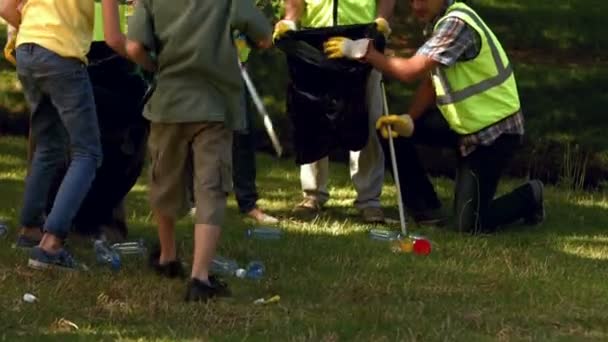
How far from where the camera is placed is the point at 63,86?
227 inches

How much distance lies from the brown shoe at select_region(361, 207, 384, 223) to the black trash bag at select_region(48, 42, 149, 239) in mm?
1535

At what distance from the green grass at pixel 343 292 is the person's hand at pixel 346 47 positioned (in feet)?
3.11

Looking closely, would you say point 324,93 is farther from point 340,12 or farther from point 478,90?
point 478,90

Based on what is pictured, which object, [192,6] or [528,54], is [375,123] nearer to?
[192,6]

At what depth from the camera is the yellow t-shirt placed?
5.79 m

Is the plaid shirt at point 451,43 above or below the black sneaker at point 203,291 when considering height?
above

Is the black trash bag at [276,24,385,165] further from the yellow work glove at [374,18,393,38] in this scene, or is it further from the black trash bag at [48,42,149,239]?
the black trash bag at [48,42,149,239]

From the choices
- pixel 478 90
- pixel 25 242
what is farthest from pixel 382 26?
pixel 25 242

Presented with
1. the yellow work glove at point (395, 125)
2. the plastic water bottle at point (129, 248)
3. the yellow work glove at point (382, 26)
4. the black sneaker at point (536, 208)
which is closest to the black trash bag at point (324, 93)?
the yellow work glove at point (382, 26)

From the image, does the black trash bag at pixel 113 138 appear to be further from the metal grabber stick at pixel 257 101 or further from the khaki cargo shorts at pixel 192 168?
the khaki cargo shorts at pixel 192 168

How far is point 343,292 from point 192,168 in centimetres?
83

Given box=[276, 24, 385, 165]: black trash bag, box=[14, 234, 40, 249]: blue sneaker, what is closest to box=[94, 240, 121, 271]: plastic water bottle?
box=[14, 234, 40, 249]: blue sneaker

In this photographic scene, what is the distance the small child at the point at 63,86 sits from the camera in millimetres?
5766

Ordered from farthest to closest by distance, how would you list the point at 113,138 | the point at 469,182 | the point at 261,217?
the point at 261,217 → the point at 469,182 → the point at 113,138
